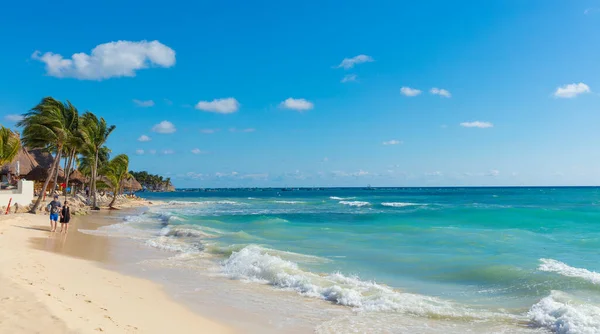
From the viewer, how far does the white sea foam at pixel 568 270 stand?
9.38 m

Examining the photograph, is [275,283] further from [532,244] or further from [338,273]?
[532,244]

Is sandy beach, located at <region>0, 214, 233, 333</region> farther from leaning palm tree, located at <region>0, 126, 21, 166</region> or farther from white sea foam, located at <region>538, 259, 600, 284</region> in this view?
leaning palm tree, located at <region>0, 126, 21, 166</region>

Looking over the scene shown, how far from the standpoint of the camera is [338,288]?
27.0 feet

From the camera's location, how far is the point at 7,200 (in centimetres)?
2184

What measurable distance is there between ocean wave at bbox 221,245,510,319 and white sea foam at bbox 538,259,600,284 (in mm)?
3877

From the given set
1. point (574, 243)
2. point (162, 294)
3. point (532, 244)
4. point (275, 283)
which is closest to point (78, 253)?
point (162, 294)

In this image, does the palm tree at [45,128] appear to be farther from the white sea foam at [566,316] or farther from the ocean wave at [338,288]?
the white sea foam at [566,316]

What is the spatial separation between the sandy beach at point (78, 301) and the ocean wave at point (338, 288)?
254 centimetres

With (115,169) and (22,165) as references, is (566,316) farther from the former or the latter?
(115,169)

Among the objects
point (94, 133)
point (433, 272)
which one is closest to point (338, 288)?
point (433, 272)

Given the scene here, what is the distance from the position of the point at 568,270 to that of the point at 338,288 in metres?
6.30

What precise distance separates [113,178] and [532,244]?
35.4 meters

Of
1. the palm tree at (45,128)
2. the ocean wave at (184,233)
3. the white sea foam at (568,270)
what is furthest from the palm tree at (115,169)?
the white sea foam at (568,270)

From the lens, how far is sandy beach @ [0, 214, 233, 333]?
489 cm
